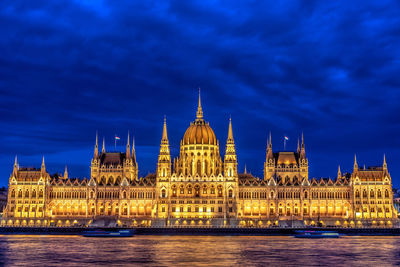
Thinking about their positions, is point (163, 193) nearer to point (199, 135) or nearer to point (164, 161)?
point (164, 161)

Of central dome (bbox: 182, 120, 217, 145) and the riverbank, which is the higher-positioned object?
central dome (bbox: 182, 120, 217, 145)

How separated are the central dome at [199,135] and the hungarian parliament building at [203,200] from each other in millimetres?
9924

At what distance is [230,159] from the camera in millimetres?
181500

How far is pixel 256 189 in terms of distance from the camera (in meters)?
178

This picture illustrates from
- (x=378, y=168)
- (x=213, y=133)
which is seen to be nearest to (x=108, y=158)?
(x=213, y=133)

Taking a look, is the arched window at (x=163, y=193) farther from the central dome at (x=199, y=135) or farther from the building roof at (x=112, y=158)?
the building roof at (x=112, y=158)

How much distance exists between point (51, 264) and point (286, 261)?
100 ft

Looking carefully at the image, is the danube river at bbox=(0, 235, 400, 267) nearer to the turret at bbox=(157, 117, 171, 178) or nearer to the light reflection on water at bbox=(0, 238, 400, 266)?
the light reflection on water at bbox=(0, 238, 400, 266)

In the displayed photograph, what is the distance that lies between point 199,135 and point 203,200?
26.4 meters

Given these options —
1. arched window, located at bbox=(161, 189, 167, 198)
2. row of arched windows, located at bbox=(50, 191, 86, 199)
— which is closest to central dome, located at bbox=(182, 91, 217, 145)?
arched window, located at bbox=(161, 189, 167, 198)

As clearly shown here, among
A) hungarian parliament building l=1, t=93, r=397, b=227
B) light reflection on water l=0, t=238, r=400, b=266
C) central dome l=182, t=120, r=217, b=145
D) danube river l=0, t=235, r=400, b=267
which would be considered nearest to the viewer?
danube river l=0, t=235, r=400, b=267

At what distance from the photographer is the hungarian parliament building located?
173875 mm

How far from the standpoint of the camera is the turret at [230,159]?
17912 cm

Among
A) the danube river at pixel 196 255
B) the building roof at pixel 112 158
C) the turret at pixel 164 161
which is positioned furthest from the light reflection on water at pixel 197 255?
the building roof at pixel 112 158
